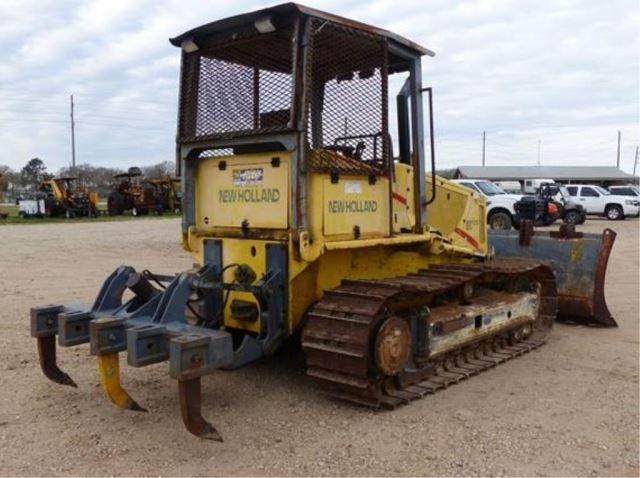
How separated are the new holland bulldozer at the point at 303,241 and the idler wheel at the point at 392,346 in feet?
0.05

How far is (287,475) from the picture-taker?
3.84m

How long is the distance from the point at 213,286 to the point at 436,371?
6.59 ft

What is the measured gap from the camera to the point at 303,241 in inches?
189

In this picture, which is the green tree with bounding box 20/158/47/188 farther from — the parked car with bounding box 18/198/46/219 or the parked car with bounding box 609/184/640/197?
the parked car with bounding box 609/184/640/197

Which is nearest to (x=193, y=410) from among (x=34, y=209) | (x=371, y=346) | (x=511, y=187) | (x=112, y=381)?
(x=112, y=381)

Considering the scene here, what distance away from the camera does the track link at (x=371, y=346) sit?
4633 mm

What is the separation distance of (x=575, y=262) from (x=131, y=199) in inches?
1216

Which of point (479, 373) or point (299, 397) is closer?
point (299, 397)

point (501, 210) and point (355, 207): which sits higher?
point (355, 207)

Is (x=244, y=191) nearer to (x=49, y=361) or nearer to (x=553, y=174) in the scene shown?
(x=49, y=361)

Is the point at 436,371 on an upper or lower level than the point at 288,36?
lower

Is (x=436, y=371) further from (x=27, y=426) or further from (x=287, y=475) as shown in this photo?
(x=27, y=426)

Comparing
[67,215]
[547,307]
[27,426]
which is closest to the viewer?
[27,426]

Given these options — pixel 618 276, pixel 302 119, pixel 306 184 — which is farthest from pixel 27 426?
pixel 618 276
